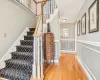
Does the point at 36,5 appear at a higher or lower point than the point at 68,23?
higher

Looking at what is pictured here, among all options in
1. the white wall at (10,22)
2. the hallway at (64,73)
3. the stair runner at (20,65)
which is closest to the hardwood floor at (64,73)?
the hallway at (64,73)

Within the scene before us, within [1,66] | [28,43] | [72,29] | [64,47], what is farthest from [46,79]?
[72,29]

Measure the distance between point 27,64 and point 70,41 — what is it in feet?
19.1

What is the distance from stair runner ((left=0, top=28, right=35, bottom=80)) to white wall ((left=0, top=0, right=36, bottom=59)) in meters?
0.38

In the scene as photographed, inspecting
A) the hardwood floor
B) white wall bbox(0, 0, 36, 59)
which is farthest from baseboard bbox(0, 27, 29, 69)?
the hardwood floor

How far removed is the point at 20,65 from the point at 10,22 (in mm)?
1516

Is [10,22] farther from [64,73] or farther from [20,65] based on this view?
[64,73]

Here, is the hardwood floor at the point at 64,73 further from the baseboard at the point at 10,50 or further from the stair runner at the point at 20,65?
the baseboard at the point at 10,50

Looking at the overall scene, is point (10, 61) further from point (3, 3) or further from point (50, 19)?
point (50, 19)

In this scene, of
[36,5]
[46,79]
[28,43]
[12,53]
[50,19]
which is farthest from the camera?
[36,5]

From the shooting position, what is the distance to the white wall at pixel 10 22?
3020 millimetres

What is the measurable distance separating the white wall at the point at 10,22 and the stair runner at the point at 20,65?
0.38m

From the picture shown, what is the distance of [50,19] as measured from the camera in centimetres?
471

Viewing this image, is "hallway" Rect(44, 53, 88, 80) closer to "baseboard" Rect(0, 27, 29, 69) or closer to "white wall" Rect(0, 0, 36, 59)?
"baseboard" Rect(0, 27, 29, 69)
